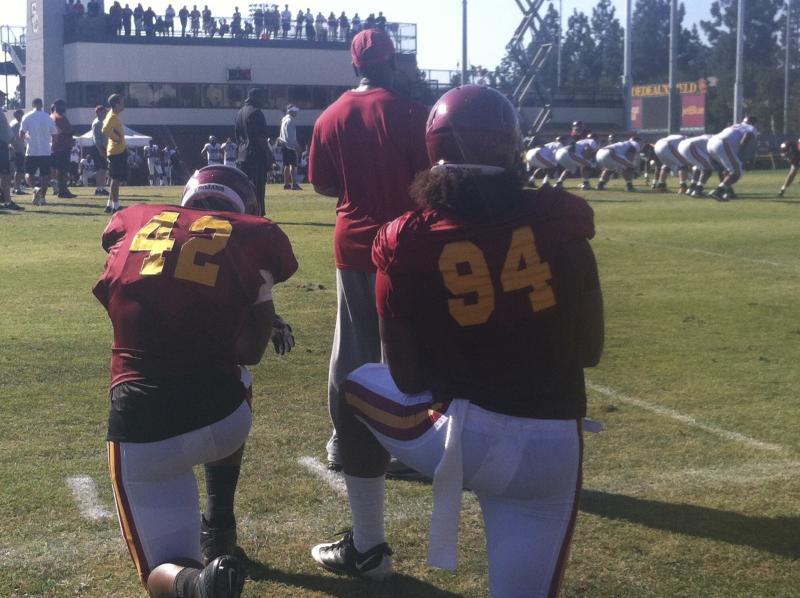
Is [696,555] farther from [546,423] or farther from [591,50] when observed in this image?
[591,50]

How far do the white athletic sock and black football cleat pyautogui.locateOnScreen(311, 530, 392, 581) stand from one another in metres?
0.03

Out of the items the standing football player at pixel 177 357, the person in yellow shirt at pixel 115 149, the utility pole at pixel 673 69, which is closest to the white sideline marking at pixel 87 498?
the standing football player at pixel 177 357

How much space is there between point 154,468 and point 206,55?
52519 millimetres

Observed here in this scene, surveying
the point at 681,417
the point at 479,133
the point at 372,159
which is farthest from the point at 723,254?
the point at 479,133

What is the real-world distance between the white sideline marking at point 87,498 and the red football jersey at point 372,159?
4.85ft

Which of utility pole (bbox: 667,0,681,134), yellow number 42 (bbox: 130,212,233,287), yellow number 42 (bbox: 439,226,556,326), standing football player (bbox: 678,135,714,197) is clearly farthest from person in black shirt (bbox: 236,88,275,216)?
utility pole (bbox: 667,0,681,134)

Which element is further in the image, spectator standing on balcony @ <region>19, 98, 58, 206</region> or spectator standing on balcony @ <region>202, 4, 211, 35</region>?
spectator standing on balcony @ <region>202, 4, 211, 35</region>

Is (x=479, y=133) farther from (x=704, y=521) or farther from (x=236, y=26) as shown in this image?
(x=236, y=26)

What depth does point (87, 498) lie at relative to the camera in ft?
15.8

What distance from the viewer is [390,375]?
10.4ft

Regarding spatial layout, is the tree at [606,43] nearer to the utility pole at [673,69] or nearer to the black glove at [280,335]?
the utility pole at [673,69]

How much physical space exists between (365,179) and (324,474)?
1395mm

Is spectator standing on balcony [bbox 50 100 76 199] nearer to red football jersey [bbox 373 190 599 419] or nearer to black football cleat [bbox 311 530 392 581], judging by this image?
black football cleat [bbox 311 530 392 581]

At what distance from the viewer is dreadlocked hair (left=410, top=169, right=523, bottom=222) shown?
2943 millimetres
